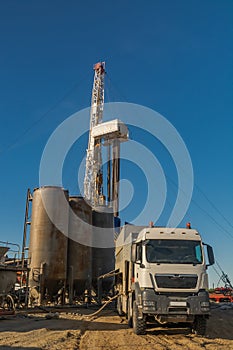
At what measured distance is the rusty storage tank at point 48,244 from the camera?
23.4 metres

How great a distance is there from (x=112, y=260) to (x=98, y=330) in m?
14.5

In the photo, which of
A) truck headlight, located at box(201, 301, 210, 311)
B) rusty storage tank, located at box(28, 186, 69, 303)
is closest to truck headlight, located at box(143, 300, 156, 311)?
truck headlight, located at box(201, 301, 210, 311)

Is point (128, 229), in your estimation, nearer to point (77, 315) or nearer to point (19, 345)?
point (77, 315)

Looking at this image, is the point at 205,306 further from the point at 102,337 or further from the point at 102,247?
the point at 102,247

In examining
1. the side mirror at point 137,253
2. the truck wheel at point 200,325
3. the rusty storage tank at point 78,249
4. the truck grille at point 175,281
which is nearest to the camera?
the truck grille at point 175,281

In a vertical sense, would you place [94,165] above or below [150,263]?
above

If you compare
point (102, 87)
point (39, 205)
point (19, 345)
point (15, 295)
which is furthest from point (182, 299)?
point (102, 87)

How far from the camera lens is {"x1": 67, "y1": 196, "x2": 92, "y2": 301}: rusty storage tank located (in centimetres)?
2475

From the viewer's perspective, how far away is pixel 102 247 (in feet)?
93.5

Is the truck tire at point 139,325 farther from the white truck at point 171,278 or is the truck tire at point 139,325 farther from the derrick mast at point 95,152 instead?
the derrick mast at point 95,152

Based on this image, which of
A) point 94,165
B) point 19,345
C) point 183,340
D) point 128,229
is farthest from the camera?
point 94,165

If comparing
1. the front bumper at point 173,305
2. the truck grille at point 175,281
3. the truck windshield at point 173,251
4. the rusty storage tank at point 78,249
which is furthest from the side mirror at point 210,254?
the rusty storage tank at point 78,249

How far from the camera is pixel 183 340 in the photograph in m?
12.2

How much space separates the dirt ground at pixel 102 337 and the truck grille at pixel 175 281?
1642mm
